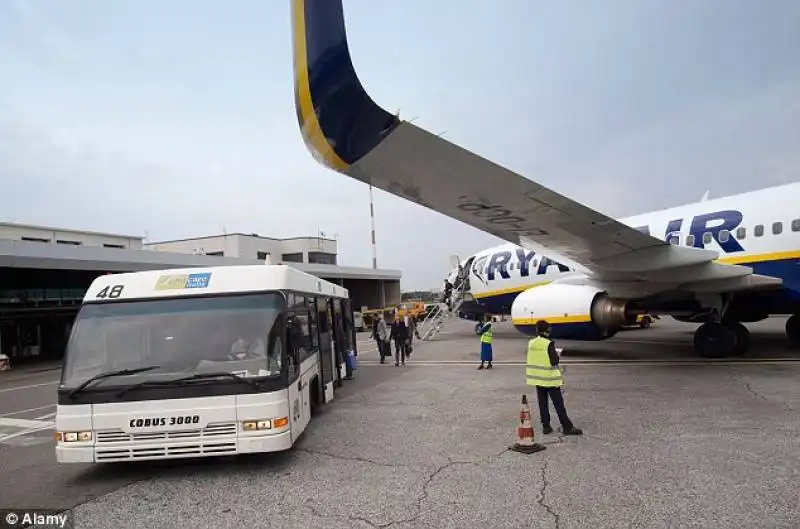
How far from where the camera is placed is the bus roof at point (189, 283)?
21.9 feet

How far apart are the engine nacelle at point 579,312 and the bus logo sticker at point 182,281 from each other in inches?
365

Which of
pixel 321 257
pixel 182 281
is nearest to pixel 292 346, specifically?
pixel 182 281

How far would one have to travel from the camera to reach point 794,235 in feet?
39.0

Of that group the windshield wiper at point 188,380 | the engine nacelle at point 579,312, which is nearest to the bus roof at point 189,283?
the windshield wiper at point 188,380

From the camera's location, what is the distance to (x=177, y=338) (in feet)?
20.6

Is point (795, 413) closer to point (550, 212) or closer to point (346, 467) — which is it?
point (550, 212)

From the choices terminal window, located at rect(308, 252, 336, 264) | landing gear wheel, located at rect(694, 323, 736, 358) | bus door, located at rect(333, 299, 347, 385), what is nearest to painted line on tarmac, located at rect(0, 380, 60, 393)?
bus door, located at rect(333, 299, 347, 385)

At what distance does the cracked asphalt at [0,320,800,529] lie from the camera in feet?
15.1

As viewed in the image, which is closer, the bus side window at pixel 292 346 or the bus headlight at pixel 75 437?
the bus headlight at pixel 75 437

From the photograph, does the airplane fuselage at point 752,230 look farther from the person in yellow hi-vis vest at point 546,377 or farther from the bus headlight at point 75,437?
the bus headlight at point 75,437

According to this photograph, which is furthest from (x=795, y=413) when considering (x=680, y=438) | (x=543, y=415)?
(x=543, y=415)

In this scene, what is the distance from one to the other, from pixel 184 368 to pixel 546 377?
428cm

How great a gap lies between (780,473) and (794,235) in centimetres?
862

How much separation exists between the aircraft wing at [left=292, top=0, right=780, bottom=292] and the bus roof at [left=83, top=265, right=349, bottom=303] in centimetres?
166
